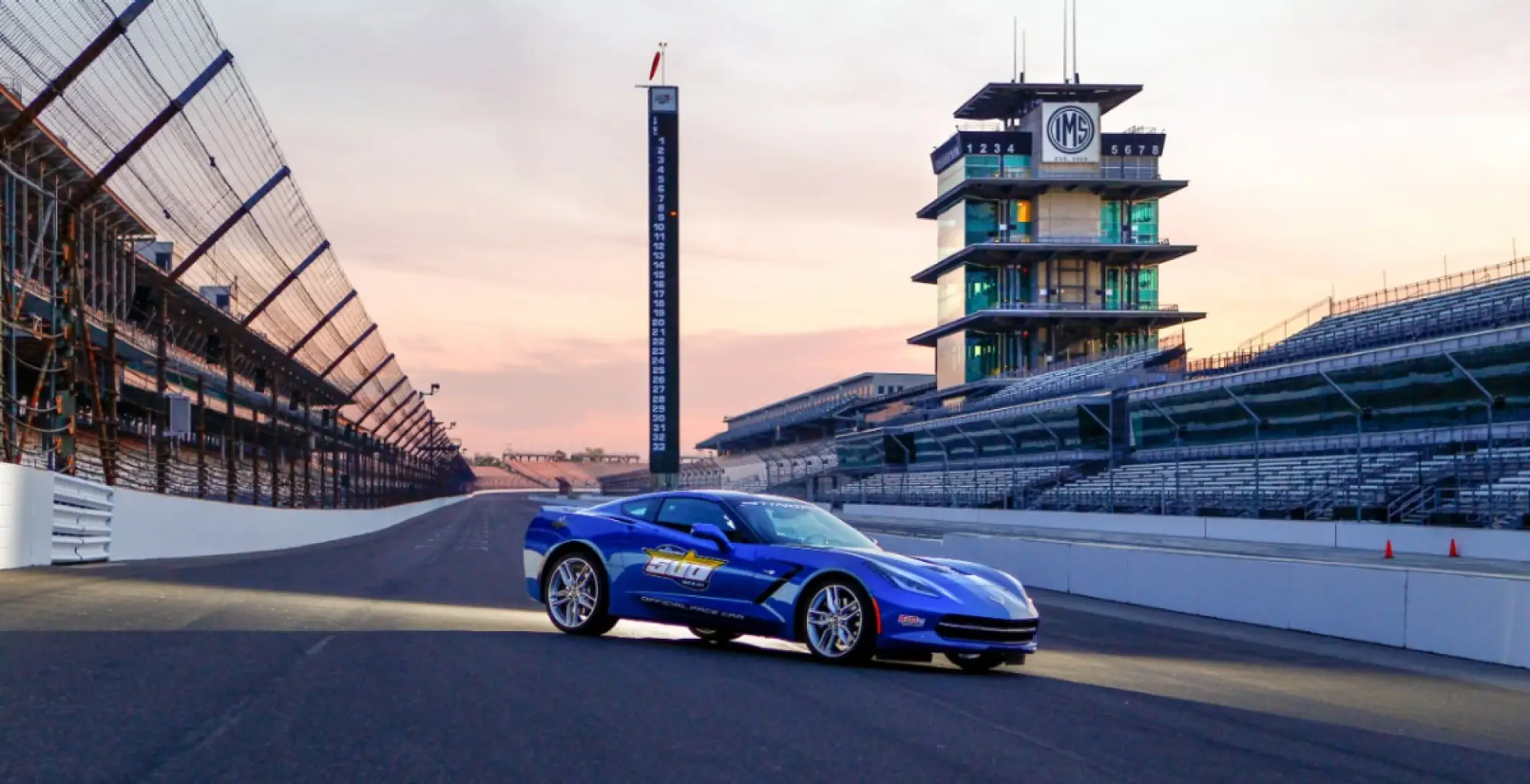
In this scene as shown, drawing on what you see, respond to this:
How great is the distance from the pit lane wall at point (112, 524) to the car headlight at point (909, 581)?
10.9m

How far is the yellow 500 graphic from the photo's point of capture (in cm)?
1130

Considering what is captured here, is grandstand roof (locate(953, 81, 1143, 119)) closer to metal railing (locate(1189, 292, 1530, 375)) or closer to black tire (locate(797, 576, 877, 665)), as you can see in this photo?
metal railing (locate(1189, 292, 1530, 375))

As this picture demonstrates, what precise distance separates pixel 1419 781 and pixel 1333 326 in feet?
146

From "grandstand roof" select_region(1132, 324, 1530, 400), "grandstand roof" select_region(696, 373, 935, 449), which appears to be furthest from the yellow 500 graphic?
"grandstand roof" select_region(696, 373, 935, 449)

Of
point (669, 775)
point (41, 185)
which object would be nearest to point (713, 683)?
point (669, 775)

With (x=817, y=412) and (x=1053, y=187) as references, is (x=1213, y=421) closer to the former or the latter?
(x=1053, y=187)

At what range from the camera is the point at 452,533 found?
4456 centimetres

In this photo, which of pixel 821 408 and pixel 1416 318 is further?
pixel 821 408

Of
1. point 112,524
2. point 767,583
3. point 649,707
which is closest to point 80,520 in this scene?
point 112,524

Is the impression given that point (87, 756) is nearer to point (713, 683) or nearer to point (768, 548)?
point (713, 683)

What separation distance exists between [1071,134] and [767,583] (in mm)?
83538

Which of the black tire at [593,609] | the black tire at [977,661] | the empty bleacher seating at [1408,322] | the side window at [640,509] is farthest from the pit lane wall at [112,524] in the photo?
the empty bleacher seating at [1408,322]

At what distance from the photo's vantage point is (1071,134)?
9069 centimetres

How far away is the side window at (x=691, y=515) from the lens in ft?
38.0
